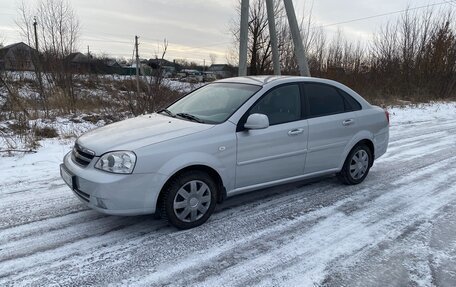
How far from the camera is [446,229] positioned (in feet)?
13.4

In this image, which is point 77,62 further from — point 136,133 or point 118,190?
point 118,190

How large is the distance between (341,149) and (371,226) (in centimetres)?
141

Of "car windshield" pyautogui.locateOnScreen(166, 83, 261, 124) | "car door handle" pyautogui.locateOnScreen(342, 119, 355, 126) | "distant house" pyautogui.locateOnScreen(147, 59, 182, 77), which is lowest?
"car door handle" pyautogui.locateOnScreen(342, 119, 355, 126)

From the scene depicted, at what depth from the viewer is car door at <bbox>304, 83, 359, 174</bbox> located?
195 inches

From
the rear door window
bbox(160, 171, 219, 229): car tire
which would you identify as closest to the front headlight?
bbox(160, 171, 219, 229): car tire

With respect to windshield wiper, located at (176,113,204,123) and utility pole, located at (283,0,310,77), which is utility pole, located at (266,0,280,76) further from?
windshield wiper, located at (176,113,204,123)

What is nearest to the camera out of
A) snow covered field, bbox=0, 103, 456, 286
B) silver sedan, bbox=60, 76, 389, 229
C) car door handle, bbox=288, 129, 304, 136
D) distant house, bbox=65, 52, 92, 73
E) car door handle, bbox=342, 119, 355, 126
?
Result: snow covered field, bbox=0, 103, 456, 286

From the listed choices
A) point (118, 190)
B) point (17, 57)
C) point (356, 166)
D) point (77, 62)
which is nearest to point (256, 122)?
point (118, 190)

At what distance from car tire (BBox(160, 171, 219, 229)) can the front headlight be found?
0.47 meters

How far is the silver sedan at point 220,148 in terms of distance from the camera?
3.67 metres

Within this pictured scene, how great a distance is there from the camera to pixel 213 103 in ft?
15.6

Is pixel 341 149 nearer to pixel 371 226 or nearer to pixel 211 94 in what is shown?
pixel 371 226

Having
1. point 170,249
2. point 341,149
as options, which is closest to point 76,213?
point 170,249

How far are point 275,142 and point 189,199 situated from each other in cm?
129
